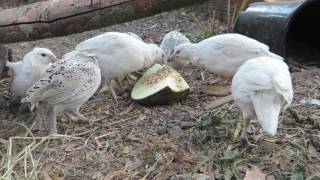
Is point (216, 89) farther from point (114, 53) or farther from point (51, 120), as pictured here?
point (51, 120)

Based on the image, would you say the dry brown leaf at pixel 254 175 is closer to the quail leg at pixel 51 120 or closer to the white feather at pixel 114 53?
the quail leg at pixel 51 120

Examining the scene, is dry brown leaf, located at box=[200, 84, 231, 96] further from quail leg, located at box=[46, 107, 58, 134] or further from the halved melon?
quail leg, located at box=[46, 107, 58, 134]

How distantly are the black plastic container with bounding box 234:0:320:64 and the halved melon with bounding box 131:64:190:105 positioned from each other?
3.09ft

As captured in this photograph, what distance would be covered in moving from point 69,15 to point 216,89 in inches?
57.5

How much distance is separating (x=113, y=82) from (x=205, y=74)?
0.89 m

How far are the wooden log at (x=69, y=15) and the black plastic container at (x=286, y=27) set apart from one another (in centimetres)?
150

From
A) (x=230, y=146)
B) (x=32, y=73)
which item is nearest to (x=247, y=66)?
(x=230, y=146)

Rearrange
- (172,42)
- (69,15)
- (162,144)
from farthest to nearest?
1. (172,42)
2. (69,15)
3. (162,144)

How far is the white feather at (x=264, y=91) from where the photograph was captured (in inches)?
119

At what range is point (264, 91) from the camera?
121 inches

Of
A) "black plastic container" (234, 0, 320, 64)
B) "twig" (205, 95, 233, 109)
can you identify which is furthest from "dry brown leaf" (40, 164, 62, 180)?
"black plastic container" (234, 0, 320, 64)

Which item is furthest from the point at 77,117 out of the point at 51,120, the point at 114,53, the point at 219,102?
the point at 219,102

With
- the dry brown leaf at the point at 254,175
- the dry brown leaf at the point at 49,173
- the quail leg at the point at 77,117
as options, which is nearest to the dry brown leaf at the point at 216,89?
the quail leg at the point at 77,117

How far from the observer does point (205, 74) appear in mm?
5211
